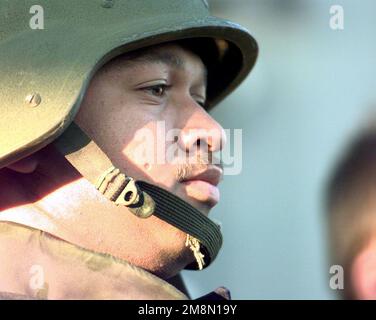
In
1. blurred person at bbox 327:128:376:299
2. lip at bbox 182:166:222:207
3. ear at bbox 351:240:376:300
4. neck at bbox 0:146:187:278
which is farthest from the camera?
blurred person at bbox 327:128:376:299

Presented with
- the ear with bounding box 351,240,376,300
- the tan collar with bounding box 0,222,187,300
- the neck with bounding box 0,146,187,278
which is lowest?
the ear with bounding box 351,240,376,300

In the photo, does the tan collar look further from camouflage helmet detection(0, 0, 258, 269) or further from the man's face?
the man's face

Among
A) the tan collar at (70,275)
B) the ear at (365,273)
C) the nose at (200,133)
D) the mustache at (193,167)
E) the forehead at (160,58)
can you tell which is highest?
the forehead at (160,58)

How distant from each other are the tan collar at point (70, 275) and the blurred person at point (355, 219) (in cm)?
140

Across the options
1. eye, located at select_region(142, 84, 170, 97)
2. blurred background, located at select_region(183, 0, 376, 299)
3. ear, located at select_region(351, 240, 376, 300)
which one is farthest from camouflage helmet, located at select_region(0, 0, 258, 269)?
blurred background, located at select_region(183, 0, 376, 299)

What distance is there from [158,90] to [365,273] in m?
1.40

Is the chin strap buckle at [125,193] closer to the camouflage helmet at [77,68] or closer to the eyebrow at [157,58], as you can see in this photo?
the camouflage helmet at [77,68]

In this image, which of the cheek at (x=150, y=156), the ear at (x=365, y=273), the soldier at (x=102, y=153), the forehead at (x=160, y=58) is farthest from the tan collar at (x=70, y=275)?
the ear at (x=365, y=273)

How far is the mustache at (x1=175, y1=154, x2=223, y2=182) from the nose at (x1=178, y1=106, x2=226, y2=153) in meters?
0.03

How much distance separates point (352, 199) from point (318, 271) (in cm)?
141

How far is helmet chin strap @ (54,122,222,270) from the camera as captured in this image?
11.4 feet

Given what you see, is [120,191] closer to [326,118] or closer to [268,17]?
[326,118]

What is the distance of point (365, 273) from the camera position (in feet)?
15.6

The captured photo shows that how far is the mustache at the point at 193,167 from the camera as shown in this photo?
360 centimetres
